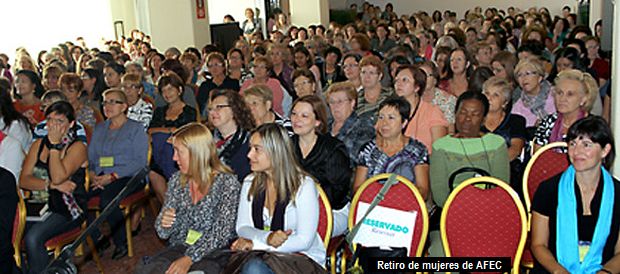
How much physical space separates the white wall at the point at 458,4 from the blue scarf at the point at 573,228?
859 inches

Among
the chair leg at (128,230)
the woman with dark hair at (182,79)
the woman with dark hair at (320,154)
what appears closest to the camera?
the woman with dark hair at (320,154)

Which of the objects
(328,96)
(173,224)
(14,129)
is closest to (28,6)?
(14,129)

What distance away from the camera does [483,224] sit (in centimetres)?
350

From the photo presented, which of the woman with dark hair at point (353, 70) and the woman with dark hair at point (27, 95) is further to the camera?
the woman with dark hair at point (353, 70)

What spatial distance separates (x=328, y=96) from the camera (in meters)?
5.42

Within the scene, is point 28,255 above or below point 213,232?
below

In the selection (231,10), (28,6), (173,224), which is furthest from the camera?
(231,10)

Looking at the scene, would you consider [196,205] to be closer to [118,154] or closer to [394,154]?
[394,154]

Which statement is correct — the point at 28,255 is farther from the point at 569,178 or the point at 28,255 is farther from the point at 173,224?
the point at 569,178

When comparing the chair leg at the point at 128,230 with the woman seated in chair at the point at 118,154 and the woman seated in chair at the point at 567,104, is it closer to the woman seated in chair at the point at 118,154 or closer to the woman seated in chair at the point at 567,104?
the woman seated in chair at the point at 118,154

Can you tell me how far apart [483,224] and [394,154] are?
850mm

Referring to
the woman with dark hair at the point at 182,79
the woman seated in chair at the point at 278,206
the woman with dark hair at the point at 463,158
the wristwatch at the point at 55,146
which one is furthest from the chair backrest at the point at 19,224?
the woman with dark hair at the point at 182,79

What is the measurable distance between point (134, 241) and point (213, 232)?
7.28 ft

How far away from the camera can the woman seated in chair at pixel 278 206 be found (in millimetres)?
3477
